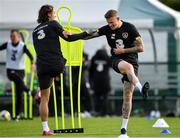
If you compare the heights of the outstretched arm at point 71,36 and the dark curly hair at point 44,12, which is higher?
the dark curly hair at point 44,12

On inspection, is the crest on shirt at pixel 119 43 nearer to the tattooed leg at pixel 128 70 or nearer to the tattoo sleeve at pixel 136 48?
the tattoo sleeve at pixel 136 48

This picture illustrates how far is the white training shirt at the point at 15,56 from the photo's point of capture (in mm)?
22156

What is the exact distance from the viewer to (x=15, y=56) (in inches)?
875

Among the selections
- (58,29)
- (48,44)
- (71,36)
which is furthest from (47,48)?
(71,36)

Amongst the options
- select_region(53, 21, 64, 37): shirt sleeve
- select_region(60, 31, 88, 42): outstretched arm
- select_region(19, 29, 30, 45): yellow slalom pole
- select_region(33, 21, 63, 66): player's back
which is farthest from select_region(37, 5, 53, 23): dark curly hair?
select_region(19, 29, 30, 45): yellow slalom pole

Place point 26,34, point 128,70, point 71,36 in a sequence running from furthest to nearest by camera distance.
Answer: point 26,34 → point 71,36 → point 128,70

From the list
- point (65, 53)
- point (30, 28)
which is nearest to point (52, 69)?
point (65, 53)

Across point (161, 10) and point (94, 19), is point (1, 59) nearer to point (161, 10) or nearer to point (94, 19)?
point (94, 19)

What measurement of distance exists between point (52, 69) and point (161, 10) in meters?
12.4

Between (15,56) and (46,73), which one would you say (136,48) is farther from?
(15,56)

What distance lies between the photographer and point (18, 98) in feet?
74.1

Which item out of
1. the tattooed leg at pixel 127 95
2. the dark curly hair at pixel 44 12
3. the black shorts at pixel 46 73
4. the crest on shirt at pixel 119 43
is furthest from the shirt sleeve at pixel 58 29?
the tattooed leg at pixel 127 95

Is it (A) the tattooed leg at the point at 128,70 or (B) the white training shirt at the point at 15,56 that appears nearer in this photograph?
(A) the tattooed leg at the point at 128,70

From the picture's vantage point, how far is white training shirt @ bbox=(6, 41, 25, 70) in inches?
872
